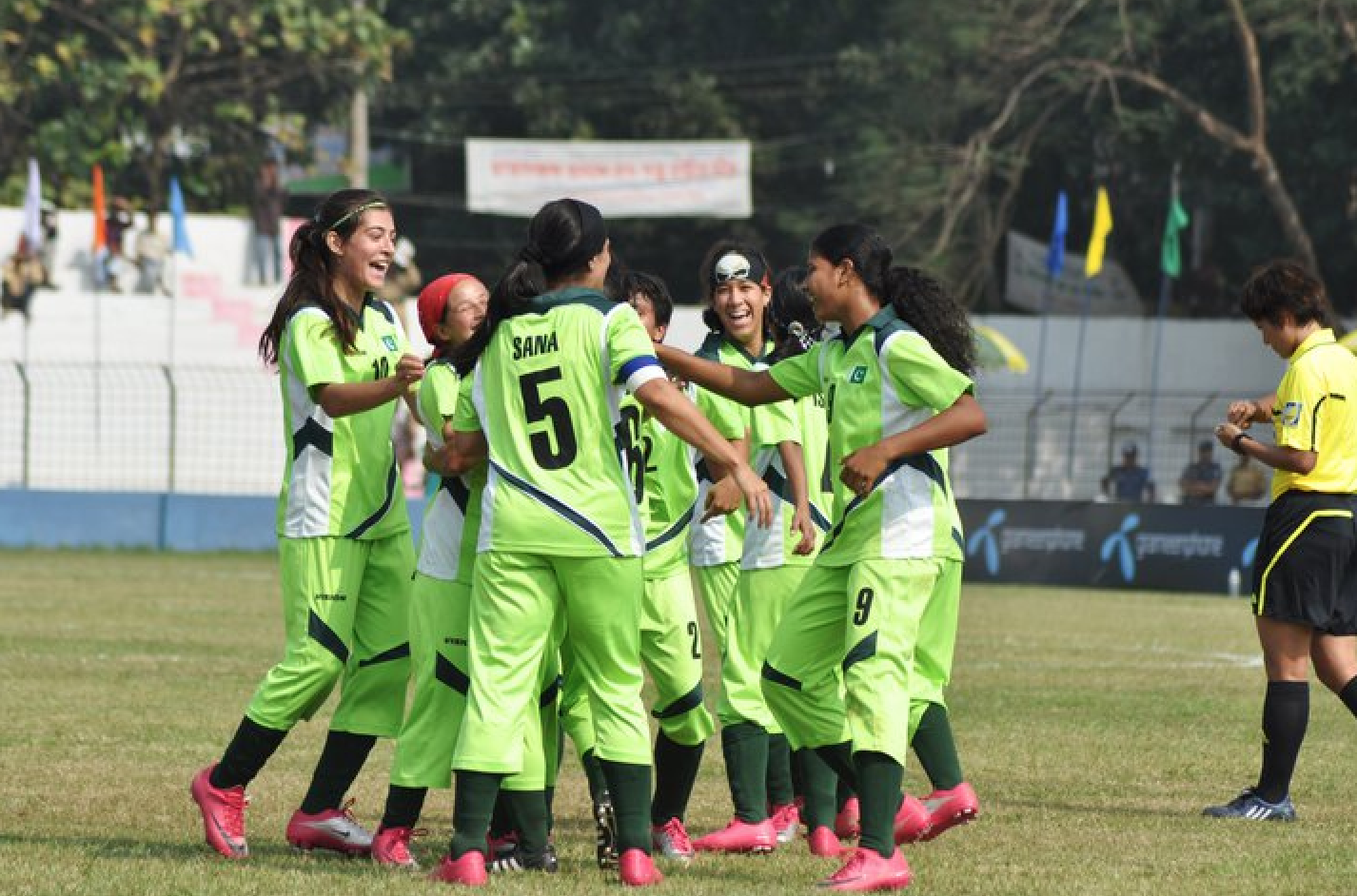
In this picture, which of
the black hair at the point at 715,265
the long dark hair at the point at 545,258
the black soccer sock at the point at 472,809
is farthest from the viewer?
the black hair at the point at 715,265

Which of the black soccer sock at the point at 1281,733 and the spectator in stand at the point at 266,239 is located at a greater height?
the spectator in stand at the point at 266,239

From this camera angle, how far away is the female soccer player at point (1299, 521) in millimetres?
8953


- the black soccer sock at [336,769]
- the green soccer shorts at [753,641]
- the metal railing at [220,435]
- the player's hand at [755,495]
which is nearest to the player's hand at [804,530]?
the green soccer shorts at [753,641]

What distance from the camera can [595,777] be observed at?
25.8 ft

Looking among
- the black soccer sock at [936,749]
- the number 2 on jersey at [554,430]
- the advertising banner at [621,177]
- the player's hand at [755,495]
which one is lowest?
the black soccer sock at [936,749]

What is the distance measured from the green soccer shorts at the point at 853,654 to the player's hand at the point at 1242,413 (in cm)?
198

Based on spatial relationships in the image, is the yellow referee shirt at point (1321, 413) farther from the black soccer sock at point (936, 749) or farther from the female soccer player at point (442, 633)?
the female soccer player at point (442, 633)

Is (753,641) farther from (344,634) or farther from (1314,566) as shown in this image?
(1314,566)

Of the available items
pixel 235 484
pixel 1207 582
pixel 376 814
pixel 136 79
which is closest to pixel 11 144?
pixel 136 79

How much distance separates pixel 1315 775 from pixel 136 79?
30582mm

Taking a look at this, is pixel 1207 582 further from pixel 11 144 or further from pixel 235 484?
pixel 11 144

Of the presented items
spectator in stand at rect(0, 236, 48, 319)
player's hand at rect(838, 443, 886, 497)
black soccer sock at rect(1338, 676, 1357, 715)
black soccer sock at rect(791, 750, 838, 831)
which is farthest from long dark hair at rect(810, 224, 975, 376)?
spectator in stand at rect(0, 236, 48, 319)

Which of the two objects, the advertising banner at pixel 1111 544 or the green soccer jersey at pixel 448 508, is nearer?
the green soccer jersey at pixel 448 508

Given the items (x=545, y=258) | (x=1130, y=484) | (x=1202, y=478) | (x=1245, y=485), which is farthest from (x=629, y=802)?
(x=1130, y=484)
